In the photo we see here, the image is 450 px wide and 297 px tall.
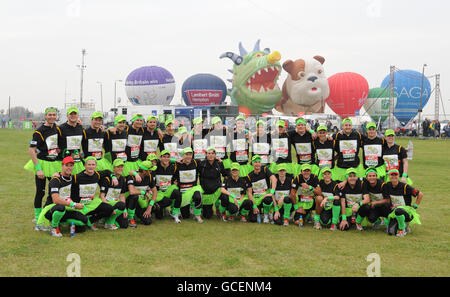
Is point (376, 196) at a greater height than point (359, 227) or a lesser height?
greater

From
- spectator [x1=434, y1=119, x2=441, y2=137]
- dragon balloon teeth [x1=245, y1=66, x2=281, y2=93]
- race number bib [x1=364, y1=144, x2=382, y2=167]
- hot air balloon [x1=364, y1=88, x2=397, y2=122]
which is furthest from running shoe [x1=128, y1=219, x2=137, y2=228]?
hot air balloon [x1=364, y1=88, x2=397, y2=122]

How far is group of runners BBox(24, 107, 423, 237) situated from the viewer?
269 inches

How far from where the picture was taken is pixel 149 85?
4544 centimetres

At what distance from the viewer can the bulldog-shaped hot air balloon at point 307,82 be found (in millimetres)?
41125

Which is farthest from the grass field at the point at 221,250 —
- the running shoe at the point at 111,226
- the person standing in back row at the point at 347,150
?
the person standing in back row at the point at 347,150

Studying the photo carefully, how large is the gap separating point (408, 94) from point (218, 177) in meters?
41.8

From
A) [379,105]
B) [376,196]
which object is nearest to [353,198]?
[376,196]

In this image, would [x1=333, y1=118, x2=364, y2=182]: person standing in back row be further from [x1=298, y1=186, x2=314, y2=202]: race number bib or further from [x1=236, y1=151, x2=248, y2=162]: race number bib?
[x1=236, y1=151, x2=248, y2=162]: race number bib

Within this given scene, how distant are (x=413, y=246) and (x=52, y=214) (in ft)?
17.8

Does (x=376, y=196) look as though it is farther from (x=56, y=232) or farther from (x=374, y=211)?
(x=56, y=232)

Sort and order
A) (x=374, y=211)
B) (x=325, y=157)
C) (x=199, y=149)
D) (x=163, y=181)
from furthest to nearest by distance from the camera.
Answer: (x=199, y=149) → (x=163, y=181) → (x=325, y=157) → (x=374, y=211)
